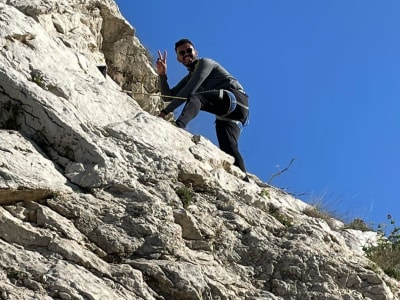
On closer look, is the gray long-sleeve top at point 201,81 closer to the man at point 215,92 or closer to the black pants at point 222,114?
the man at point 215,92

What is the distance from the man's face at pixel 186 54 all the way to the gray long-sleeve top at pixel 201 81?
0.10 m

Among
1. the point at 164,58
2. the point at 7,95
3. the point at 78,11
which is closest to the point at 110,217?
the point at 7,95

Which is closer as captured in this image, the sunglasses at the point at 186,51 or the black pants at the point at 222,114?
the black pants at the point at 222,114

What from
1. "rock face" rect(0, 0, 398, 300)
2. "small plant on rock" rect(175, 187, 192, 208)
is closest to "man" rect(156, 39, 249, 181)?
"rock face" rect(0, 0, 398, 300)

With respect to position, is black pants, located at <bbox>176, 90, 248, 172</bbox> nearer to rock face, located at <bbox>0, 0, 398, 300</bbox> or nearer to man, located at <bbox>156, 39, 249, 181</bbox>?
man, located at <bbox>156, 39, 249, 181</bbox>

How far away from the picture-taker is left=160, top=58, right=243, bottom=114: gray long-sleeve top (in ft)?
31.4

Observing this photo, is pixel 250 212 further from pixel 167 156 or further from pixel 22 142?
pixel 22 142

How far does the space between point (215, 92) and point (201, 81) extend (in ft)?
1.00

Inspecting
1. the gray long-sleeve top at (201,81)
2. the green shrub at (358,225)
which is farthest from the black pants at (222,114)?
the green shrub at (358,225)

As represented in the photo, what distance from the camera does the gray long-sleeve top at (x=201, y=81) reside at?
959 cm

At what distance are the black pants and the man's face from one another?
0.83m

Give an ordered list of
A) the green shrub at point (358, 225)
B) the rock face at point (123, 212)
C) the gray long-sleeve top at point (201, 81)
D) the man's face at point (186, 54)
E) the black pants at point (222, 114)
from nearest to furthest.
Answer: the rock face at point (123, 212)
the black pants at point (222, 114)
the gray long-sleeve top at point (201, 81)
the man's face at point (186, 54)
the green shrub at point (358, 225)

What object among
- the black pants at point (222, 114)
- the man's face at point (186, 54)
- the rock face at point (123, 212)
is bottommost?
the rock face at point (123, 212)

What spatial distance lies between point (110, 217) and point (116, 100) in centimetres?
295
